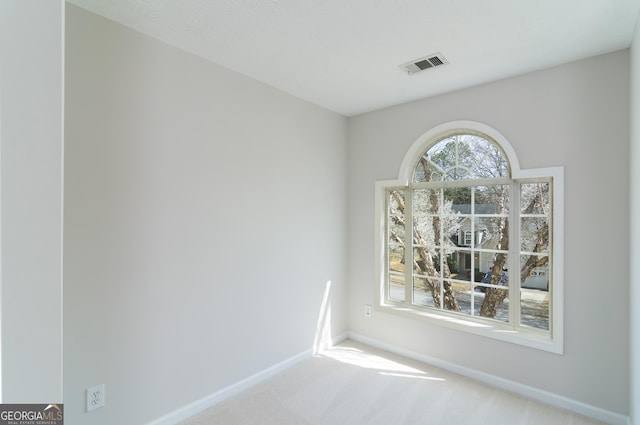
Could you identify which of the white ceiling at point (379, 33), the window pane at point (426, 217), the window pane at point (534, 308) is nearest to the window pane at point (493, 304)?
the window pane at point (534, 308)

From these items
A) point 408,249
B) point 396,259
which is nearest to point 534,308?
point 408,249

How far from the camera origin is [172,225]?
210 cm

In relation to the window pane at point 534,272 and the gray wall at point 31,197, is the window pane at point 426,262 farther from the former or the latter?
the gray wall at point 31,197

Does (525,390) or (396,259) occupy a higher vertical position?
(396,259)

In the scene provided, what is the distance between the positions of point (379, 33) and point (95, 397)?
2.84 m

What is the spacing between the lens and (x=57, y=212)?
949 mm

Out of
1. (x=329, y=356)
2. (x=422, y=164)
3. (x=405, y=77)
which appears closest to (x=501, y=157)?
(x=422, y=164)

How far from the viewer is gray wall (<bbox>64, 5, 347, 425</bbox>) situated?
1.73m

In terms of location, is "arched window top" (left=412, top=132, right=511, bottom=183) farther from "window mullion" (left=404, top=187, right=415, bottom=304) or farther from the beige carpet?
the beige carpet

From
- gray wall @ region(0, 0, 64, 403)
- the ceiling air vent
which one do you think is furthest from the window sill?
gray wall @ region(0, 0, 64, 403)

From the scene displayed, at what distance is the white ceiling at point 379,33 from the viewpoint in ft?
5.53

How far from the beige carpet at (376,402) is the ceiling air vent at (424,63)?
265cm

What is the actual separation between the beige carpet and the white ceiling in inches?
104

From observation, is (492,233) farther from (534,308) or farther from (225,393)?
(225,393)
